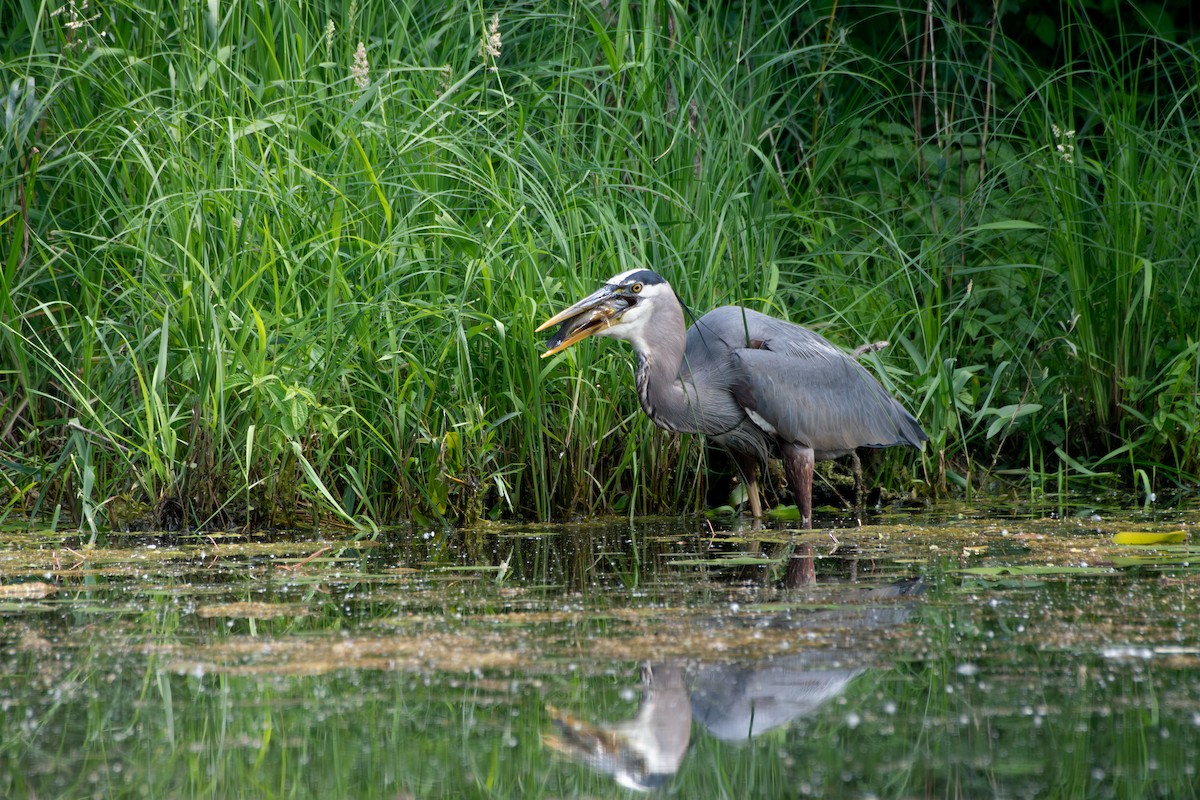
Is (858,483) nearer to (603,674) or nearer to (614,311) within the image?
(614,311)

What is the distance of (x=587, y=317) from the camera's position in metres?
5.29

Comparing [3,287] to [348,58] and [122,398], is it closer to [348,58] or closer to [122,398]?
[122,398]

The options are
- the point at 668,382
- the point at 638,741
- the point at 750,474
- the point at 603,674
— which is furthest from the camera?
the point at 750,474

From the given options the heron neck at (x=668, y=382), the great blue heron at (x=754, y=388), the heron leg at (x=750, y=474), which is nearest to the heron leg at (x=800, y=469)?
the great blue heron at (x=754, y=388)

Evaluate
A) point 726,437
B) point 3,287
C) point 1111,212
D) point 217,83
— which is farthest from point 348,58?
point 1111,212

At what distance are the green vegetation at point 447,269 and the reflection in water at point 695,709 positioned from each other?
7.31ft

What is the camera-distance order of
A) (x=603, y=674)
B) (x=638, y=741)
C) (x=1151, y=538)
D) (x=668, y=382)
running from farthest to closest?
1. (x=668, y=382)
2. (x=1151, y=538)
3. (x=603, y=674)
4. (x=638, y=741)

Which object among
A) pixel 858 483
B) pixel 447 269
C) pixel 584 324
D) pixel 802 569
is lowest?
pixel 802 569

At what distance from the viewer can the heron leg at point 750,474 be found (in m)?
5.65

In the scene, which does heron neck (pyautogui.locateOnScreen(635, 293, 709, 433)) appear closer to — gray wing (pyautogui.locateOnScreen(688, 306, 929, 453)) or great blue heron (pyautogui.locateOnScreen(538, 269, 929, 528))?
great blue heron (pyautogui.locateOnScreen(538, 269, 929, 528))

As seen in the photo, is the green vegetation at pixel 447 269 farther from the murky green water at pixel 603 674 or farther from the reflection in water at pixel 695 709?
the reflection in water at pixel 695 709

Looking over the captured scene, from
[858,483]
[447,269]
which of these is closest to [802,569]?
[858,483]

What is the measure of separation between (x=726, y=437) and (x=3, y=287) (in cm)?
269

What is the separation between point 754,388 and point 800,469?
358 millimetres
